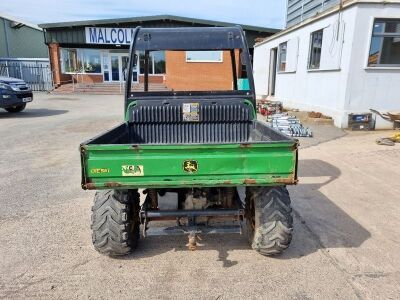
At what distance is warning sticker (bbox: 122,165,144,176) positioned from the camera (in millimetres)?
2668

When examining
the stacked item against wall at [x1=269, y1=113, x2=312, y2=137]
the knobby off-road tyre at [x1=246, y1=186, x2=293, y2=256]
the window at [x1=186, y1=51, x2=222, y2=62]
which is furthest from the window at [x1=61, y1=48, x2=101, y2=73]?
the knobby off-road tyre at [x1=246, y1=186, x2=293, y2=256]

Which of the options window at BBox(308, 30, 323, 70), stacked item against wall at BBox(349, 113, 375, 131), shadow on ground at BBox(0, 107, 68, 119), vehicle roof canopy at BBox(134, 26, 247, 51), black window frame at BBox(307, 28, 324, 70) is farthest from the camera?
shadow on ground at BBox(0, 107, 68, 119)

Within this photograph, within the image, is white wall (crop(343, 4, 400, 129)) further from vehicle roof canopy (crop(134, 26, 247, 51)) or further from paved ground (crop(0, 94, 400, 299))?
vehicle roof canopy (crop(134, 26, 247, 51))

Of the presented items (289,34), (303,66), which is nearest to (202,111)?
(303,66)

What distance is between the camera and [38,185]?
5285 mm

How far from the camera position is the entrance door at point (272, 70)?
53.9 ft

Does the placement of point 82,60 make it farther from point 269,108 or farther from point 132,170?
point 132,170

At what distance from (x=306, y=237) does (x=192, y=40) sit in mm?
2737

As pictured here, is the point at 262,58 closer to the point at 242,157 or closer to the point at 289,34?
the point at 289,34

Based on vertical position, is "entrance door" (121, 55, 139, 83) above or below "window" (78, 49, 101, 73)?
below

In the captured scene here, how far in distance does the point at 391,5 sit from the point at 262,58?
926 cm

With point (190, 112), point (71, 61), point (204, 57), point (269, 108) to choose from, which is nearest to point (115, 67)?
point (71, 61)

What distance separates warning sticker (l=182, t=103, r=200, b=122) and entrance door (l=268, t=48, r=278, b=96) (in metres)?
13.4

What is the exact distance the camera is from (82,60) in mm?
25766
